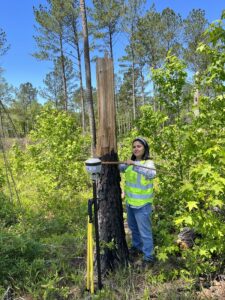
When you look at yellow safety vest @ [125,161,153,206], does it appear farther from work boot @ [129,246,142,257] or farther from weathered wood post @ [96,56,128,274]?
work boot @ [129,246,142,257]

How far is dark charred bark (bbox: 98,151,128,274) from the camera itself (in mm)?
3357

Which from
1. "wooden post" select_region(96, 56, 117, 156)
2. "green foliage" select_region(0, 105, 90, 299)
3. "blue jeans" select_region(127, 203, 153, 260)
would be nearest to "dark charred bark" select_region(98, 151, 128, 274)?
"wooden post" select_region(96, 56, 117, 156)

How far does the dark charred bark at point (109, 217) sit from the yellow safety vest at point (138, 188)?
0.18 metres

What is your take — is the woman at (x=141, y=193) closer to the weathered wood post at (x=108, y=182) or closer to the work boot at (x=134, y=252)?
the weathered wood post at (x=108, y=182)

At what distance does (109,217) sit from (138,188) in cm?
49

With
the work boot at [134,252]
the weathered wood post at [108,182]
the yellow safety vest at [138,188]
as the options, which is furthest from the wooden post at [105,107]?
the work boot at [134,252]

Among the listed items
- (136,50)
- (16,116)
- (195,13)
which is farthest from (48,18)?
(16,116)

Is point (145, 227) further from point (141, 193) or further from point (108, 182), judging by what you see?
point (108, 182)

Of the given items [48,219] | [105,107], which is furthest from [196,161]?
[48,219]

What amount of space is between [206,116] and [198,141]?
399 mm

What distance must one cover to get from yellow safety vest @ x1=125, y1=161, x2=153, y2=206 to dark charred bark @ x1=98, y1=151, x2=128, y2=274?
0.60ft

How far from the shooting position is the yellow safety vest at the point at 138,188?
3.44m

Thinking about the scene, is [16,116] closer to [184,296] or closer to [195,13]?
[195,13]

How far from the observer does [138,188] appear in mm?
3477
